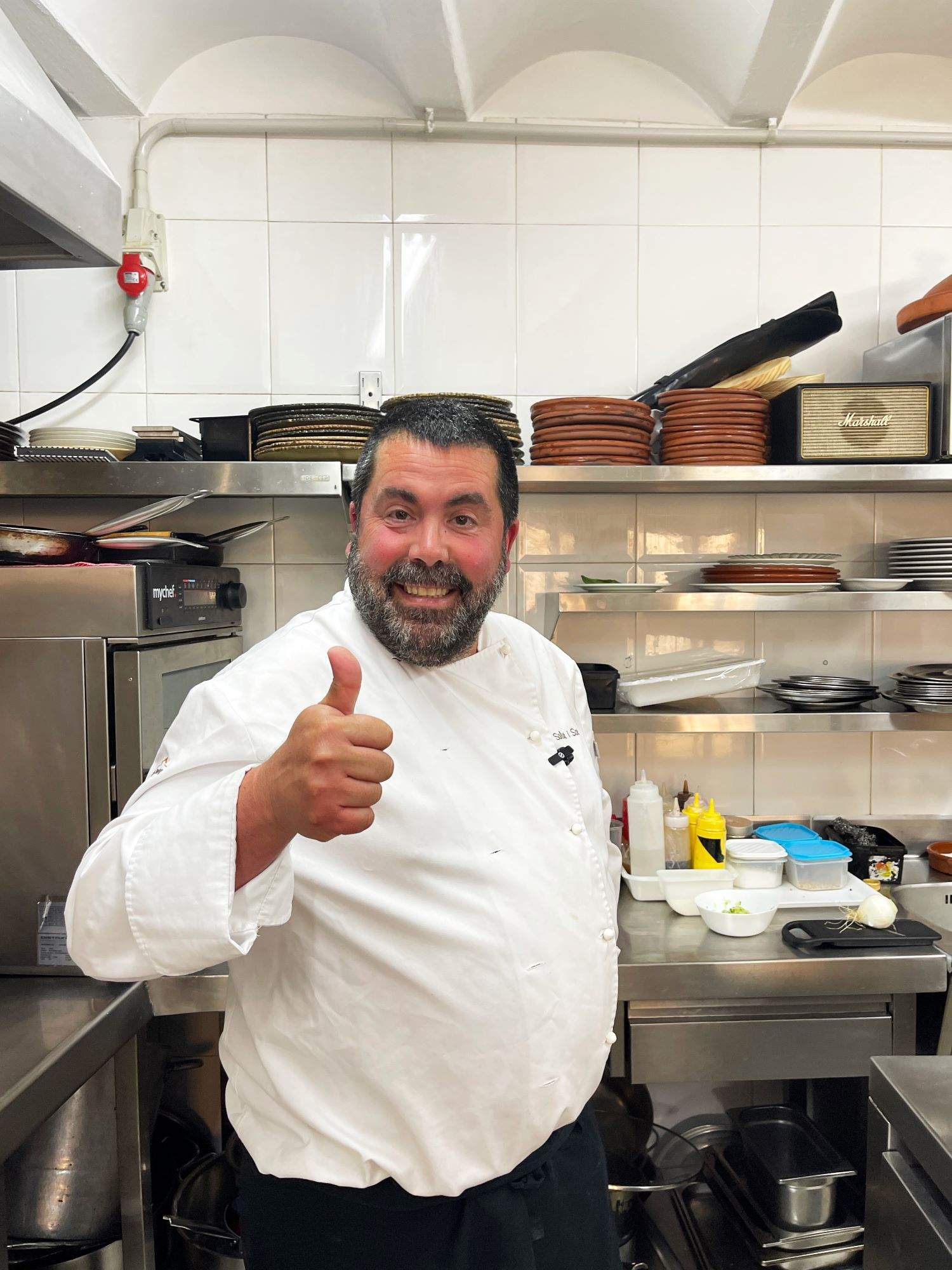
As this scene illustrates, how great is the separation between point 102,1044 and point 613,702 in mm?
1319

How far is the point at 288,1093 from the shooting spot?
3.75 ft

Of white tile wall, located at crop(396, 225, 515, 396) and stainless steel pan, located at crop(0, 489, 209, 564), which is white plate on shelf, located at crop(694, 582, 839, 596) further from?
stainless steel pan, located at crop(0, 489, 209, 564)

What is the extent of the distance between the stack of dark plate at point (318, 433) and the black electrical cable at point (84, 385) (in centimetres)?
58

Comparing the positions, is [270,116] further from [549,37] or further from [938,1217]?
[938,1217]

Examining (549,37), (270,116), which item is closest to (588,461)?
(549,37)

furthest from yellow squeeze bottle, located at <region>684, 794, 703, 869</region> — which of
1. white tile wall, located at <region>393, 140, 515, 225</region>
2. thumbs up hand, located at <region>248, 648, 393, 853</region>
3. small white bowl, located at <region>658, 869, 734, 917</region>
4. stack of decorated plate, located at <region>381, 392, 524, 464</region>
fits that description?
white tile wall, located at <region>393, 140, 515, 225</region>

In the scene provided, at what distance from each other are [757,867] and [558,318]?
153 centimetres

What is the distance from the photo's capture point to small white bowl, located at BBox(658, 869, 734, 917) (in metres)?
2.05

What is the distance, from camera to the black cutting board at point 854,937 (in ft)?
6.04

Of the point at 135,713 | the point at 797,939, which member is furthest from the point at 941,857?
the point at 135,713

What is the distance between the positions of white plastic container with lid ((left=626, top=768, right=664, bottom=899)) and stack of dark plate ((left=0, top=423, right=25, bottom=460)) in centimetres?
168

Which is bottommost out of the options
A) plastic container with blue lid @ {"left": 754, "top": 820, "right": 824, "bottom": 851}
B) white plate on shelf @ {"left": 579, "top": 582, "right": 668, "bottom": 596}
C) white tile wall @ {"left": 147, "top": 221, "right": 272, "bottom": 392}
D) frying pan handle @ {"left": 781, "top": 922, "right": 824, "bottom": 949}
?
frying pan handle @ {"left": 781, "top": 922, "right": 824, "bottom": 949}

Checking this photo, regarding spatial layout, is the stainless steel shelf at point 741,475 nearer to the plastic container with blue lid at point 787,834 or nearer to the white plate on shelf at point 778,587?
the white plate on shelf at point 778,587

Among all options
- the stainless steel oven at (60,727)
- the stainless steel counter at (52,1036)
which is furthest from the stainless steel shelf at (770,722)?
the stainless steel counter at (52,1036)
